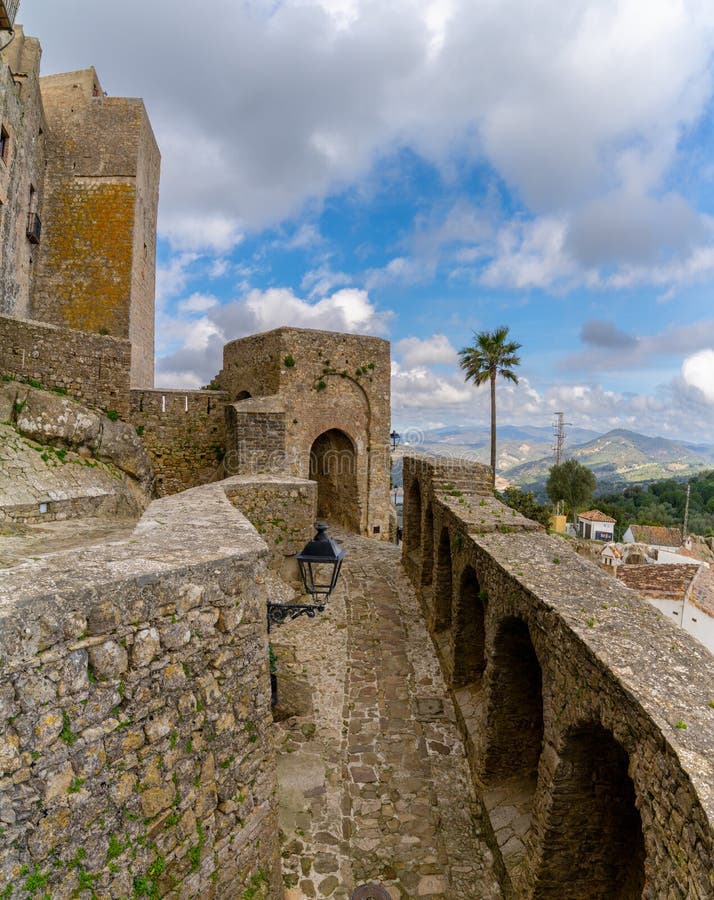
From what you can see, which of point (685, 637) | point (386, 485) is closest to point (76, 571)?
point (685, 637)

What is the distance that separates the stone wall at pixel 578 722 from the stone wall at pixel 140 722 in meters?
2.53

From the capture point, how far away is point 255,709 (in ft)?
13.0

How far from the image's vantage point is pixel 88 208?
637 inches

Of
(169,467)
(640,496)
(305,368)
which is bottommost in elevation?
(640,496)

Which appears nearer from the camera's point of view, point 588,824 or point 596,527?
point 588,824

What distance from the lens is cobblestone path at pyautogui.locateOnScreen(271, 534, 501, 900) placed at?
522 cm

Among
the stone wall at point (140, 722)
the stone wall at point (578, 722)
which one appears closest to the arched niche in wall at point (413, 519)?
the stone wall at point (578, 722)

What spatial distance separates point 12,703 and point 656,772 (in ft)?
12.0

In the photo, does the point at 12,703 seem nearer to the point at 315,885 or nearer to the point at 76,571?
the point at 76,571

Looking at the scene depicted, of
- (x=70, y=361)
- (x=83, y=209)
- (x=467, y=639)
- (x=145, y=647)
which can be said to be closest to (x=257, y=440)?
(x=70, y=361)

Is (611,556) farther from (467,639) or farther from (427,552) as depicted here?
(467,639)

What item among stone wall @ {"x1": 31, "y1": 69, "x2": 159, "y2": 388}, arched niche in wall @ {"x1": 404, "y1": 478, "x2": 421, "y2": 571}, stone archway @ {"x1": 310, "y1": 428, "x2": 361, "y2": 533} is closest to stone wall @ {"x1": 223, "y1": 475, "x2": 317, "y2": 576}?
arched niche in wall @ {"x1": 404, "y1": 478, "x2": 421, "y2": 571}

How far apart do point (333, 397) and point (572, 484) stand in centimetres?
4005

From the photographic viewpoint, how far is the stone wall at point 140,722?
2.47 metres
